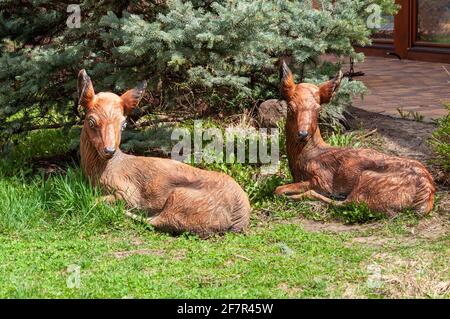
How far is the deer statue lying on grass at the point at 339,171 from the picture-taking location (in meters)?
6.41

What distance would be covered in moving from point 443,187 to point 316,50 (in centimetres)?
200

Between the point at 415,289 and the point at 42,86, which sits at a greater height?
the point at 42,86

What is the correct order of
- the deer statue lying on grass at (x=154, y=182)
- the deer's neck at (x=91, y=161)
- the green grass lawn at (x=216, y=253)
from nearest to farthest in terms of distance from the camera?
the green grass lawn at (x=216, y=253)
the deer statue lying on grass at (x=154, y=182)
the deer's neck at (x=91, y=161)

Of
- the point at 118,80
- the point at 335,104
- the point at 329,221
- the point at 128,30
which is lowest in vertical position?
the point at 329,221

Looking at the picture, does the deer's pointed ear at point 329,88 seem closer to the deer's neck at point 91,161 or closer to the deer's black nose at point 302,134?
the deer's black nose at point 302,134

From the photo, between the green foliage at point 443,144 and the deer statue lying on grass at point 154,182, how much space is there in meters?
2.20

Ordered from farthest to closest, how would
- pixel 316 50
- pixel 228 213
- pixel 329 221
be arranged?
1. pixel 316 50
2. pixel 329 221
3. pixel 228 213

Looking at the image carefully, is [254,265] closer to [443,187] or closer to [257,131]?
[443,187]

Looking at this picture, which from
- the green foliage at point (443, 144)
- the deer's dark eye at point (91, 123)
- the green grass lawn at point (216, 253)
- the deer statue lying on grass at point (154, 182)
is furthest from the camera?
the green foliage at point (443, 144)

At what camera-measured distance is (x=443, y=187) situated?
734 centimetres

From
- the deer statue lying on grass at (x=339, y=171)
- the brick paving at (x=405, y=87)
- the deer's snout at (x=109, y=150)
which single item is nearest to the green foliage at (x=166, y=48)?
the deer statue lying on grass at (x=339, y=171)

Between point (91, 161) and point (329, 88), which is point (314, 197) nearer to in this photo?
point (329, 88)

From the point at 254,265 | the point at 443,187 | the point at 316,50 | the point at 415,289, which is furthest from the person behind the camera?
the point at 316,50

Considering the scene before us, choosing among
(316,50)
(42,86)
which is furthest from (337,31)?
(42,86)
